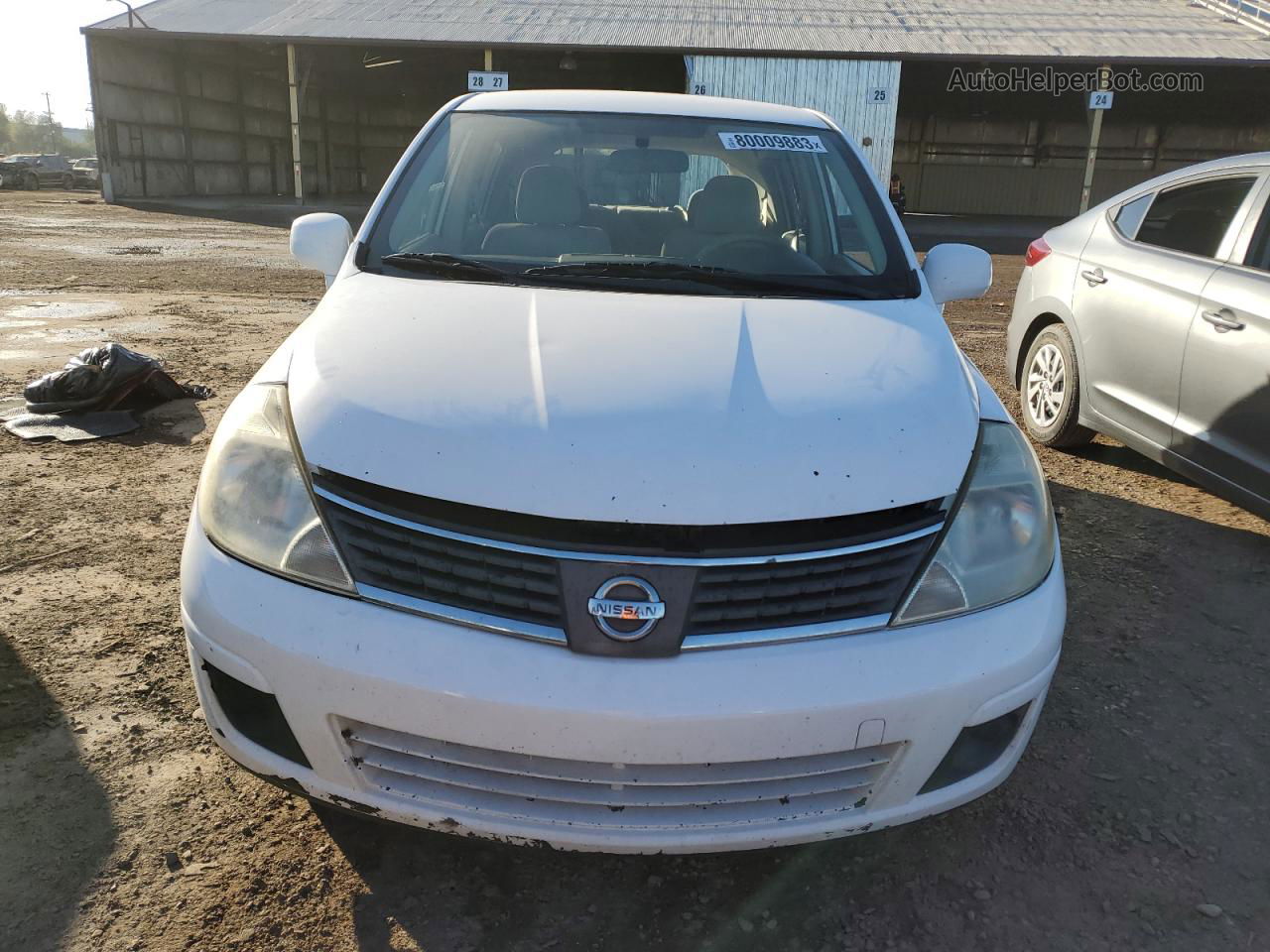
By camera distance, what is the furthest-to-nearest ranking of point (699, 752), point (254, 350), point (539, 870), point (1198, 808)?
point (254, 350), point (1198, 808), point (539, 870), point (699, 752)

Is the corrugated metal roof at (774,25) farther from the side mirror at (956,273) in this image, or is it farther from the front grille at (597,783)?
the front grille at (597,783)

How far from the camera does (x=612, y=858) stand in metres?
2.00

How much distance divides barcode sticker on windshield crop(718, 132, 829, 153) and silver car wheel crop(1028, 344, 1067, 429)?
236cm

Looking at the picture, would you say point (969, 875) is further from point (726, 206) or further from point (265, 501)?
point (726, 206)

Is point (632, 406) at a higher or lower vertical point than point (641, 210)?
lower

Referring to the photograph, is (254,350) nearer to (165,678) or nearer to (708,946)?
(165,678)

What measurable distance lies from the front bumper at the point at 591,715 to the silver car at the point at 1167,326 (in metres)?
2.43

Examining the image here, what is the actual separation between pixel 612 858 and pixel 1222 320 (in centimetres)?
314

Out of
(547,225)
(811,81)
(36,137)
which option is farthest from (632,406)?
(36,137)

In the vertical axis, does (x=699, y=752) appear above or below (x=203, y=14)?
below

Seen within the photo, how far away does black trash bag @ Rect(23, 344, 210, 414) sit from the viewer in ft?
16.0

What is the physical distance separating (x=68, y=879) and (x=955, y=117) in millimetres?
38246

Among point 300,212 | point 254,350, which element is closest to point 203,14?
point 300,212

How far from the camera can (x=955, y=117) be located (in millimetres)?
34906
